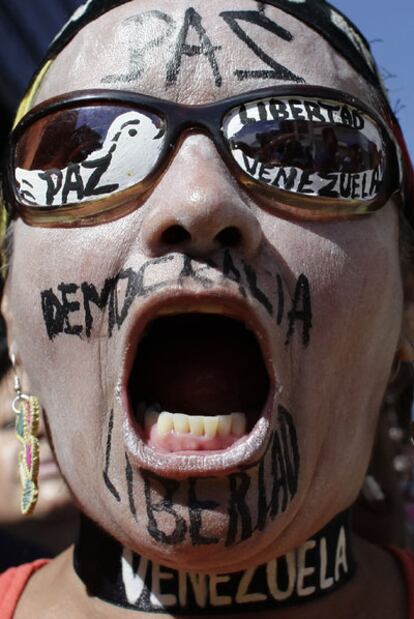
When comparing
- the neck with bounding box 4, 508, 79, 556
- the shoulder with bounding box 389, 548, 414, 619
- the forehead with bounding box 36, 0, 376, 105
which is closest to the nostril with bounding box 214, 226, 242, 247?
the forehead with bounding box 36, 0, 376, 105

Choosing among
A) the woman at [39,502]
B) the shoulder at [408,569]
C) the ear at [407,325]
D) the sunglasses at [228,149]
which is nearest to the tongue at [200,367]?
the sunglasses at [228,149]

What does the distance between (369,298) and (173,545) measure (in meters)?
0.61

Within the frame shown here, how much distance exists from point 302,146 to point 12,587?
1.24 meters

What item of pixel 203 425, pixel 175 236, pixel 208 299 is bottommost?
pixel 203 425

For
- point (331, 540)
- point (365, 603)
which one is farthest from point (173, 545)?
point (365, 603)

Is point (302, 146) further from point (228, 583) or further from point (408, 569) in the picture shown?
point (408, 569)

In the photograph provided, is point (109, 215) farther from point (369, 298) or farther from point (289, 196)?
point (369, 298)

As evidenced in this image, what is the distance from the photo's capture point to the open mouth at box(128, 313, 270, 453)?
165 centimetres

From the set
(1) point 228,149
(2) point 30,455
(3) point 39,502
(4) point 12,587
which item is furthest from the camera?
(3) point 39,502

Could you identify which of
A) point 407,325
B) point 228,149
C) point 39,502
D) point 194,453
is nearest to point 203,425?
point 194,453

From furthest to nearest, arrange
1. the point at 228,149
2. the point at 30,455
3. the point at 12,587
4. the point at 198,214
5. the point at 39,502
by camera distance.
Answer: the point at 39,502 → the point at 12,587 → the point at 30,455 → the point at 228,149 → the point at 198,214

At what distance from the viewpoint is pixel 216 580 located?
5.33 ft

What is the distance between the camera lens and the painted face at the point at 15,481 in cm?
279

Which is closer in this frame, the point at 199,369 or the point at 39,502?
the point at 199,369
